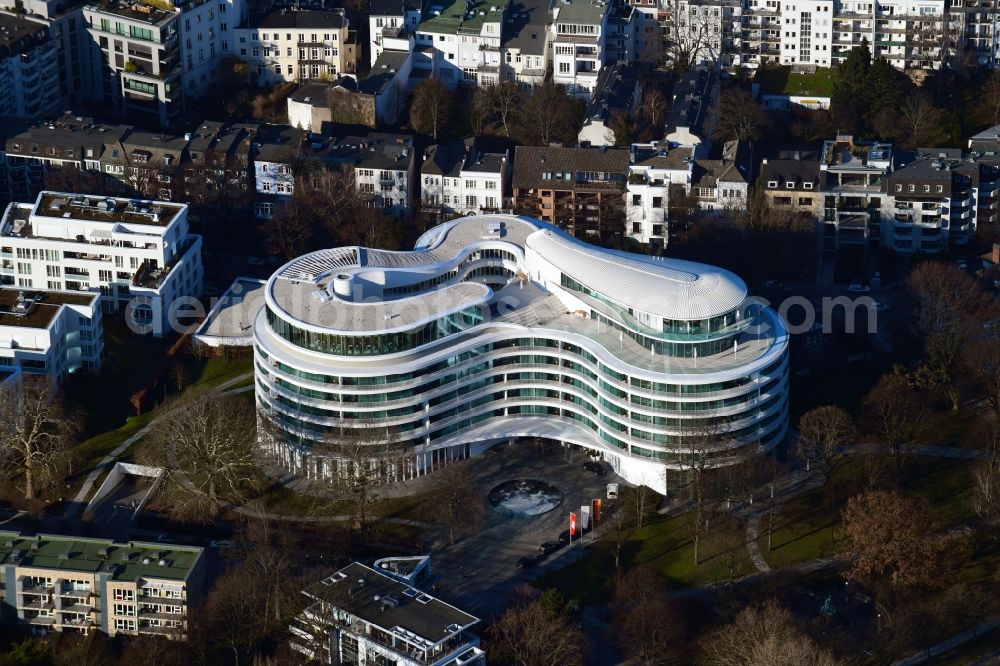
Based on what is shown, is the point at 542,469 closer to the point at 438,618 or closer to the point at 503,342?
the point at 503,342

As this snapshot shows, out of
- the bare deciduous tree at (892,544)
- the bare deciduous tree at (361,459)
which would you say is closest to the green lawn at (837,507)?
the bare deciduous tree at (892,544)

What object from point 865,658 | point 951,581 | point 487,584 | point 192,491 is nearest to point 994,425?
point 951,581

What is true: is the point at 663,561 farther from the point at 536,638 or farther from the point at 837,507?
the point at 536,638

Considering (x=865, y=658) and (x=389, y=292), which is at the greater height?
(x=389, y=292)

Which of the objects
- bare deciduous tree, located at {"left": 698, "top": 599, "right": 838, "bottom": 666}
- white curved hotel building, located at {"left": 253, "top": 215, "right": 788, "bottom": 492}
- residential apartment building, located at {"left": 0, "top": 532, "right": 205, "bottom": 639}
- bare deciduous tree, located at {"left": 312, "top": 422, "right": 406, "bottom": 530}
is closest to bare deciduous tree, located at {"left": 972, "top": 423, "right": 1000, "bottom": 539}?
white curved hotel building, located at {"left": 253, "top": 215, "right": 788, "bottom": 492}

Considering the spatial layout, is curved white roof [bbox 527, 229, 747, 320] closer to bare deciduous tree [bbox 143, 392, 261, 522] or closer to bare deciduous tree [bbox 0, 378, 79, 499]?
bare deciduous tree [bbox 143, 392, 261, 522]

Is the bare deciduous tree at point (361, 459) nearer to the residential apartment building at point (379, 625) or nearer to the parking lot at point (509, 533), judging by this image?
the parking lot at point (509, 533)

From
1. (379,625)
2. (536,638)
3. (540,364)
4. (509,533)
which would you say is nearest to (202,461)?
(509,533)
